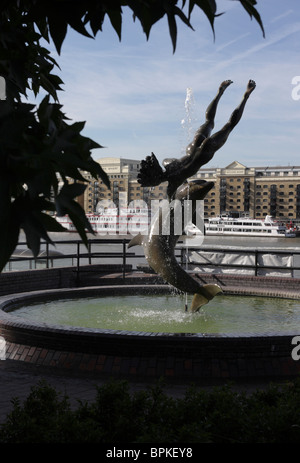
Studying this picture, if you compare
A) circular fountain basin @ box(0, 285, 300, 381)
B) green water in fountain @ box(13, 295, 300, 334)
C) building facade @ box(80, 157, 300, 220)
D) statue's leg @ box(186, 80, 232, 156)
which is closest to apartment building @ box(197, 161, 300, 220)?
building facade @ box(80, 157, 300, 220)

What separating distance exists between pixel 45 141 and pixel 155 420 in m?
2.41

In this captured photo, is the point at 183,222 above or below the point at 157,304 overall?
above

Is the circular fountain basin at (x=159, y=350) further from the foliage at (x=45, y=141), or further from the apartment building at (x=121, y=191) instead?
the apartment building at (x=121, y=191)

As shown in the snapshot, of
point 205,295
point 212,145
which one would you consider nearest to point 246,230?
point 205,295

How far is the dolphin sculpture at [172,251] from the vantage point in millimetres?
10055

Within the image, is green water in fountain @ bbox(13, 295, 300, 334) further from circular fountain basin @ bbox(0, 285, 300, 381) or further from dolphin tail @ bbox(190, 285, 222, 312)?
circular fountain basin @ bbox(0, 285, 300, 381)

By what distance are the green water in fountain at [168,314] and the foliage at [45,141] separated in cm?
677

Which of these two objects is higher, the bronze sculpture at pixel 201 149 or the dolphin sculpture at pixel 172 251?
the bronze sculpture at pixel 201 149

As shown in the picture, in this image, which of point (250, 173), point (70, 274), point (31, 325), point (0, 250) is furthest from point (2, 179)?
point (250, 173)

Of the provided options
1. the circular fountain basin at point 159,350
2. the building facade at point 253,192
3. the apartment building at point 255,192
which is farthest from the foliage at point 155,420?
the apartment building at point 255,192

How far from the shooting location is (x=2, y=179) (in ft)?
6.65

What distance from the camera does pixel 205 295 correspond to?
10039 millimetres
